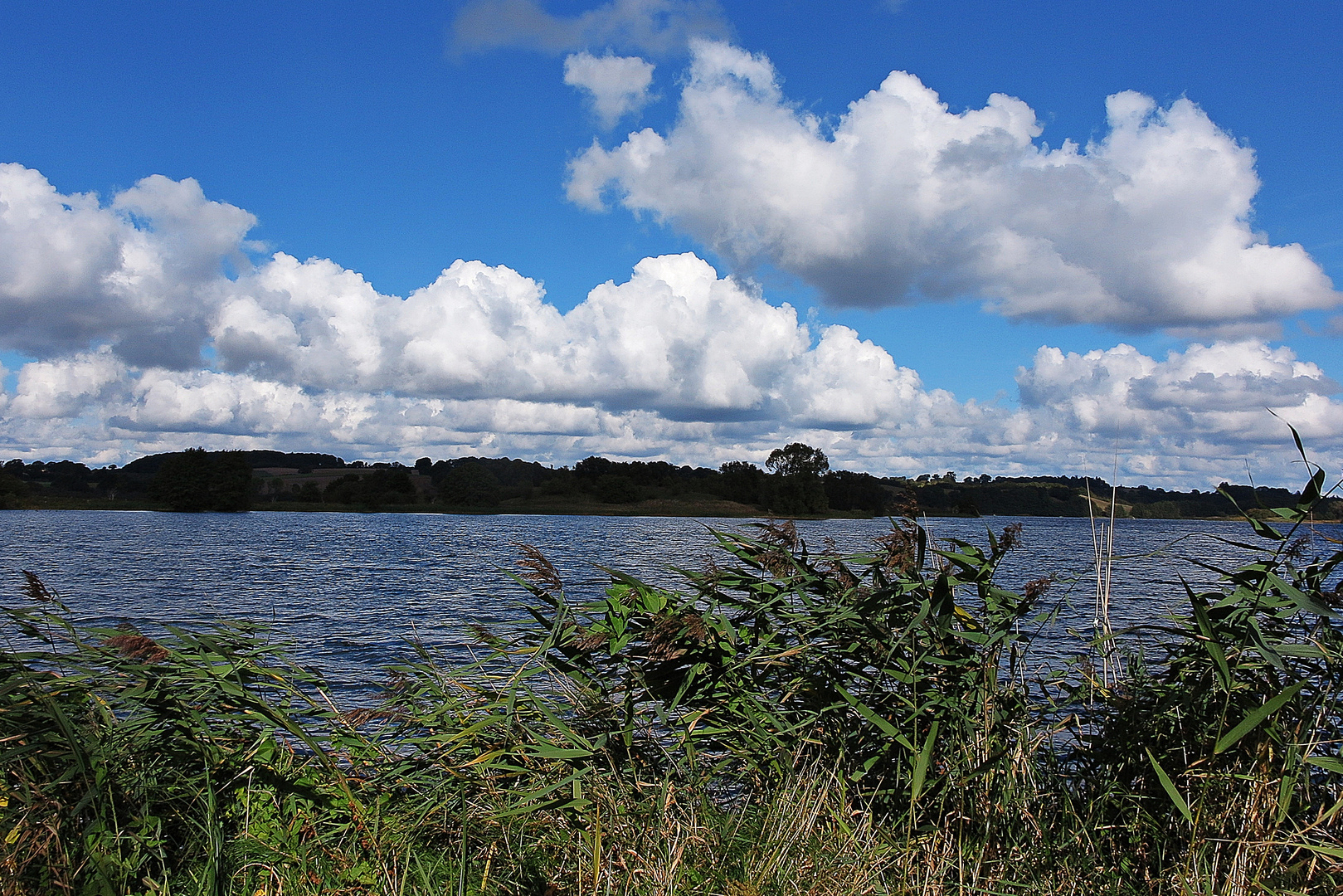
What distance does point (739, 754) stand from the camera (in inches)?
221

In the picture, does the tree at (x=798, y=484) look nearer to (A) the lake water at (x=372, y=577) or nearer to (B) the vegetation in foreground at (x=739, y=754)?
(A) the lake water at (x=372, y=577)

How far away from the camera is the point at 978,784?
5195 mm

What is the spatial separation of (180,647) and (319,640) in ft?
39.0

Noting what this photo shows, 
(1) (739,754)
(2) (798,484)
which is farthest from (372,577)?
(2) (798,484)

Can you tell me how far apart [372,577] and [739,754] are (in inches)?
1171

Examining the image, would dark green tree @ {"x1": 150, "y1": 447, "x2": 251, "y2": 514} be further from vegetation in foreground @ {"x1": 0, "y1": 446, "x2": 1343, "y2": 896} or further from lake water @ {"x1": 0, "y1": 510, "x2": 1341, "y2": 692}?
vegetation in foreground @ {"x1": 0, "y1": 446, "x2": 1343, "y2": 896}

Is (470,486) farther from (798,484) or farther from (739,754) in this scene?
(739,754)

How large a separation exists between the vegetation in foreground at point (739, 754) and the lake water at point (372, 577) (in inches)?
21.0

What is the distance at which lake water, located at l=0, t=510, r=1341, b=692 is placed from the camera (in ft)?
38.3

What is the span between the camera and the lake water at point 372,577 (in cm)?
1167

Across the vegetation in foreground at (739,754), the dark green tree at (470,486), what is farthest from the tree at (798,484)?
the vegetation in foreground at (739,754)

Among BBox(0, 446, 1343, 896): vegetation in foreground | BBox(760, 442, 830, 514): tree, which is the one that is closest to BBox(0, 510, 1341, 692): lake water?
BBox(0, 446, 1343, 896): vegetation in foreground

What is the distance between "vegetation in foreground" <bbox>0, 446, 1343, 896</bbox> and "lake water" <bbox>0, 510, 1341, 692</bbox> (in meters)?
0.53

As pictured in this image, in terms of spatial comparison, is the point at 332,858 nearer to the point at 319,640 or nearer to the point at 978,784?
the point at 978,784
